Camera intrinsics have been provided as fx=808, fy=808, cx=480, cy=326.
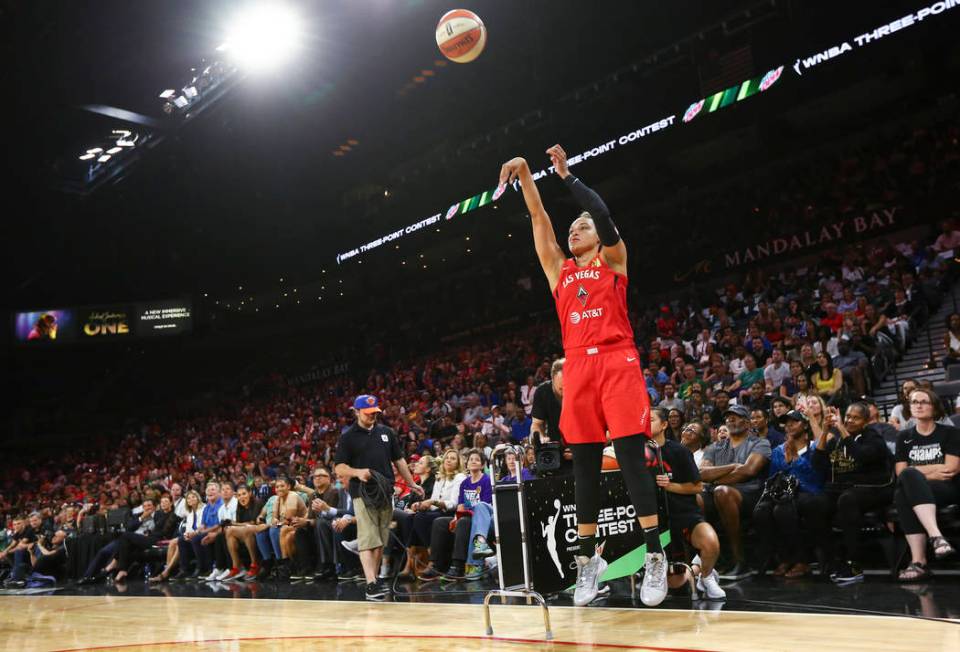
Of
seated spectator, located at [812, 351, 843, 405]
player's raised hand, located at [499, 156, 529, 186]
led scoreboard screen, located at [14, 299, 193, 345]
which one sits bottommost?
seated spectator, located at [812, 351, 843, 405]

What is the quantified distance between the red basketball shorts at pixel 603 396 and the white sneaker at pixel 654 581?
0.59 meters

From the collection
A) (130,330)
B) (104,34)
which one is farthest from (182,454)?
(104,34)

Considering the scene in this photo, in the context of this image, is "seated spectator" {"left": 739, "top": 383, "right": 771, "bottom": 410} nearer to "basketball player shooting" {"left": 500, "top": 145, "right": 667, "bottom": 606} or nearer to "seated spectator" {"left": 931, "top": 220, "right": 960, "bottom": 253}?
"seated spectator" {"left": 931, "top": 220, "right": 960, "bottom": 253}

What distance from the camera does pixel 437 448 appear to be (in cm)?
1161

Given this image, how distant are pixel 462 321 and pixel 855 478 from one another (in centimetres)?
1618

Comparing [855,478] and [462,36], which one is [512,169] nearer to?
[462,36]

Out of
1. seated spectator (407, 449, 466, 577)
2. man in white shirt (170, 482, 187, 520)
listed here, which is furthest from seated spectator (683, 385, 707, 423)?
man in white shirt (170, 482, 187, 520)

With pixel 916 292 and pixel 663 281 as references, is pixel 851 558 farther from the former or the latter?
pixel 663 281

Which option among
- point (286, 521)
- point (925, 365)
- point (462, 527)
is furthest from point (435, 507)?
point (925, 365)

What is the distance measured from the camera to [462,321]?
21438 millimetres

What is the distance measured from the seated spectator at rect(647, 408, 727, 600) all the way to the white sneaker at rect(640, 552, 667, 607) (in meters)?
1.12

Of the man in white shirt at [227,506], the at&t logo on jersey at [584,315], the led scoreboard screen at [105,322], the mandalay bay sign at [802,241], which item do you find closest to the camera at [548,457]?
the at&t logo on jersey at [584,315]

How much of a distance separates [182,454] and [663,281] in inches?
512

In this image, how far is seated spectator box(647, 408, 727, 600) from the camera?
4.85 metres
